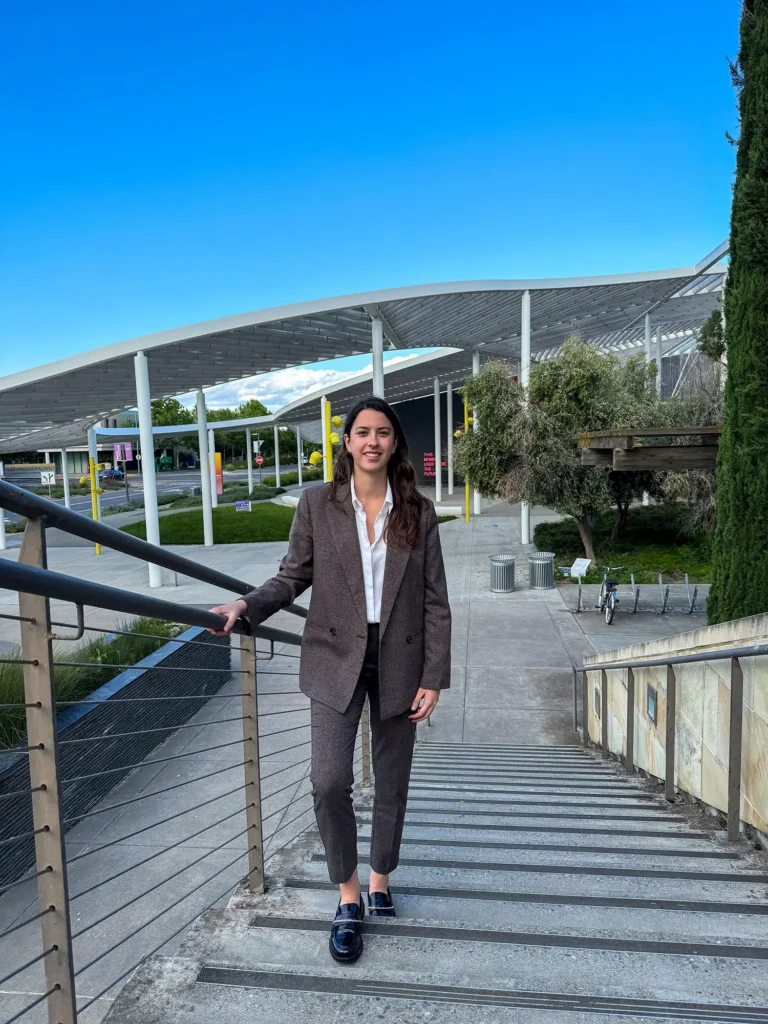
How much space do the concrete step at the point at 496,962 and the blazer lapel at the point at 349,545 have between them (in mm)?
882

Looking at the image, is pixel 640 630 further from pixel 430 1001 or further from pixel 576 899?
pixel 430 1001

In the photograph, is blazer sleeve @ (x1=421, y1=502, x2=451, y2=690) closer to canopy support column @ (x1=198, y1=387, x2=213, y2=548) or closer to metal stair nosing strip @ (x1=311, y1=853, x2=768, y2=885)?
metal stair nosing strip @ (x1=311, y1=853, x2=768, y2=885)

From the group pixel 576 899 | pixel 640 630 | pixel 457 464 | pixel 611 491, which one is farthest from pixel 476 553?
pixel 576 899


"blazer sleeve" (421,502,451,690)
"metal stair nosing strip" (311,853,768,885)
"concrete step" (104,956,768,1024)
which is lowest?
"metal stair nosing strip" (311,853,768,885)

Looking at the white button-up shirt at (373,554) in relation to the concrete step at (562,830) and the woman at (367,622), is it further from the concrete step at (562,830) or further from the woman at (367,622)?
the concrete step at (562,830)

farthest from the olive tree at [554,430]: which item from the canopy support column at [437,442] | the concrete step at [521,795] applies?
the canopy support column at [437,442]

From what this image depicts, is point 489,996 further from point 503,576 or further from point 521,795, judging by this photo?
point 503,576

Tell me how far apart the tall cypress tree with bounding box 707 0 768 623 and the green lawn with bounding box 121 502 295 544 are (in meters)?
15.5

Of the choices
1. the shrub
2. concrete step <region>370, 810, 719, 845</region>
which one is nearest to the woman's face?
concrete step <region>370, 810, 719, 845</region>

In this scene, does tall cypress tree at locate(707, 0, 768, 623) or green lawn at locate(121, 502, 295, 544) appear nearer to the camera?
tall cypress tree at locate(707, 0, 768, 623)

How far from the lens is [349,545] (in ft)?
7.29

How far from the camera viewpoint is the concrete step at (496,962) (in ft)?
5.46

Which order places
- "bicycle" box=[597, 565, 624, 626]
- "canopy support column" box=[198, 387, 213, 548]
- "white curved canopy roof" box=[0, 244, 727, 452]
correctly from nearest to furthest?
"bicycle" box=[597, 565, 624, 626], "white curved canopy roof" box=[0, 244, 727, 452], "canopy support column" box=[198, 387, 213, 548]

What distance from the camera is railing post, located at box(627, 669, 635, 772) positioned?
473cm
